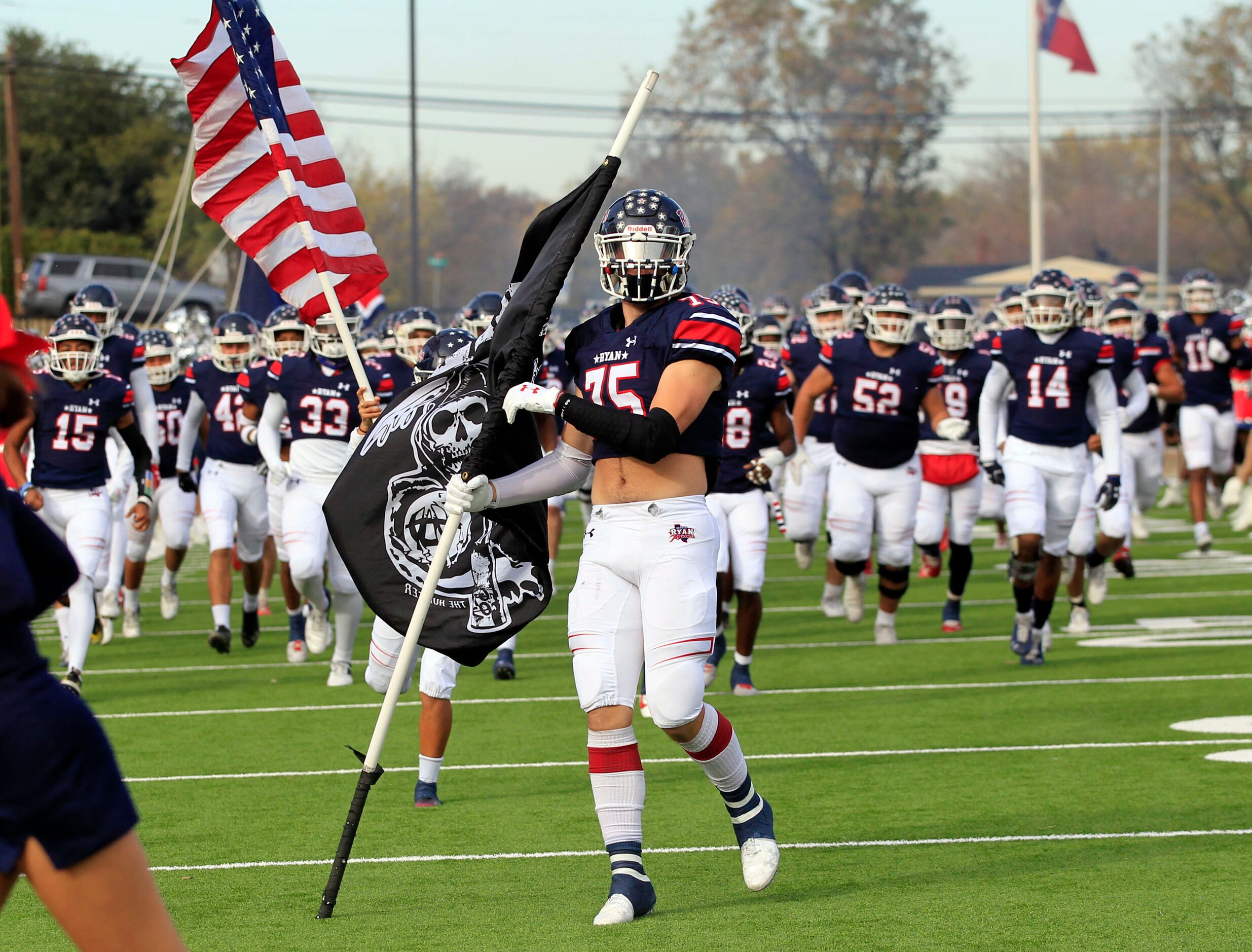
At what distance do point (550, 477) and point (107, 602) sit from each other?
25.3 ft

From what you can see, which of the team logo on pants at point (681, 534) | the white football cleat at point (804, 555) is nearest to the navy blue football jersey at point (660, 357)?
the team logo on pants at point (681, 534)

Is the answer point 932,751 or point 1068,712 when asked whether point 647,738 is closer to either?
point 932,751

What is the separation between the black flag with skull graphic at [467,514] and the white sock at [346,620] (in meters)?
3.70

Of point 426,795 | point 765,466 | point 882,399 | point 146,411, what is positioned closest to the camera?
point 426,795

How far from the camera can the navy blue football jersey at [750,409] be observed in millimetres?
9477

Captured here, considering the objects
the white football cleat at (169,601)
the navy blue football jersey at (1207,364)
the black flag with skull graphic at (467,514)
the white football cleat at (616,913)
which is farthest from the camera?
the navy blue football jersey at (1207,364)

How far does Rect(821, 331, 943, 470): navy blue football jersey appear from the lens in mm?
10242

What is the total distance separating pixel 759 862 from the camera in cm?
504

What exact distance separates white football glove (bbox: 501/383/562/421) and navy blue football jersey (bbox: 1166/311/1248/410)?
11505 mm

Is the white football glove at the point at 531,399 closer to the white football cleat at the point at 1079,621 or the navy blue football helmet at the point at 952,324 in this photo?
the white football cleat at the point at 1079,621

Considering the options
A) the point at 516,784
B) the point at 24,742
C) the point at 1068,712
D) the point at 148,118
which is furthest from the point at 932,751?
the point at 148,118

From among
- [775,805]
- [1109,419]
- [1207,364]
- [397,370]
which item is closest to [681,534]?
[775,805]

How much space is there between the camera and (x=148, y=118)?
4656cm

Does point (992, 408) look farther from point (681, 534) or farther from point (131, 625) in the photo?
point (131, 625)
